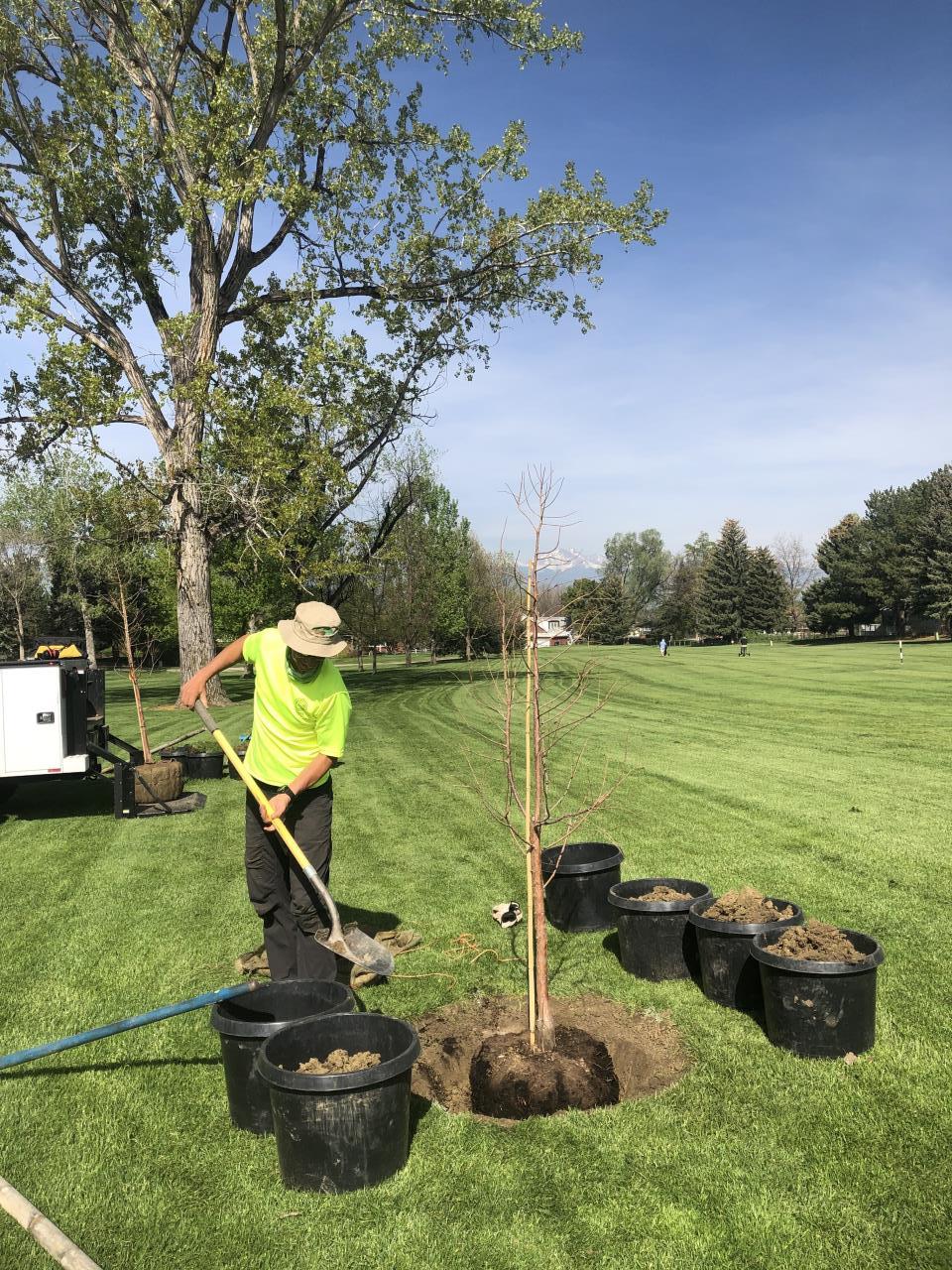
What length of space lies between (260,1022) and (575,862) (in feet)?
9.73

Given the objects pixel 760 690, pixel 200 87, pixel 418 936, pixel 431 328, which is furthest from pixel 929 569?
pixel 418 936

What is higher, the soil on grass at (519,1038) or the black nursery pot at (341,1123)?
the black nursery pot at (341,1123)

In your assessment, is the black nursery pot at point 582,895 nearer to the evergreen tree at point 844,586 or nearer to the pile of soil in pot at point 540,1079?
the pile of soil in pot at point 540,1079

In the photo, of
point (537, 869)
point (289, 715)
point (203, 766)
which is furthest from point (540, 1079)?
point (203, 766)

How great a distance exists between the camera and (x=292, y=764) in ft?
15.0

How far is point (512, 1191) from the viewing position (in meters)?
3.13

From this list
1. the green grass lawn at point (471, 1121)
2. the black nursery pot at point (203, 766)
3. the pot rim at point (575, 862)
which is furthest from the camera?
the black nursery pot at point (203, 766)

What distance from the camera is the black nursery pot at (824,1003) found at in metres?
3.88

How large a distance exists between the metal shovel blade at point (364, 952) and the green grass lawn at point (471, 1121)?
59 centimetres

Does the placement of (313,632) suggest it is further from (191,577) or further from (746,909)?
(191,577)

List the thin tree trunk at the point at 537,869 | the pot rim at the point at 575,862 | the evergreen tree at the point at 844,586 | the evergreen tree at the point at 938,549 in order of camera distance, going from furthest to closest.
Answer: the evergreen tree at the point at 844,586, the evergreen tree at the point at 938,549, the pot rim at the point at 575,862, the thin tree trunk at the point at 537,869

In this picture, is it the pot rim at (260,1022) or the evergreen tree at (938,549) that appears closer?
the pot rim at (260,1022)

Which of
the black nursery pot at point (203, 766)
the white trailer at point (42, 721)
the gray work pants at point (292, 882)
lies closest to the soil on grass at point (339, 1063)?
the gray work pants at point (292, 882)

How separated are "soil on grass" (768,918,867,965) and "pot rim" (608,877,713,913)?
71cm
